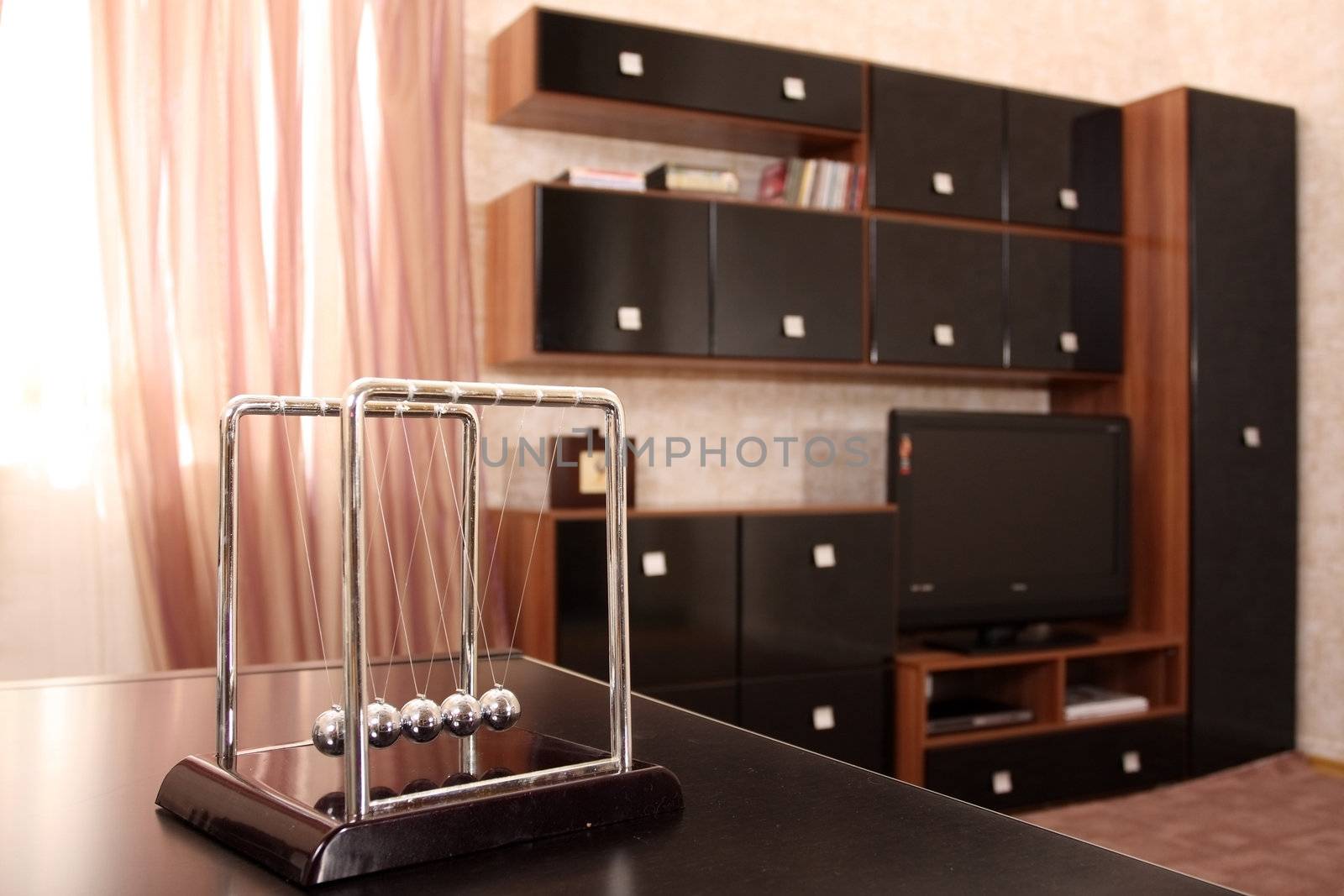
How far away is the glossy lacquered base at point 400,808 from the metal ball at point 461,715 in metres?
0.03

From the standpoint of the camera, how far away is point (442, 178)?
315 cm

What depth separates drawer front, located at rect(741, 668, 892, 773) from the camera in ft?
10.7

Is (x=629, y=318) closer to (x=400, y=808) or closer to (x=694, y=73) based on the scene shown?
(x=694, y=73)

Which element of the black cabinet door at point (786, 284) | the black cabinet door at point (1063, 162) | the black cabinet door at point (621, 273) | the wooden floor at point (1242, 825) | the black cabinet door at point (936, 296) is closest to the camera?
the wooden floor at point (1242, 825)

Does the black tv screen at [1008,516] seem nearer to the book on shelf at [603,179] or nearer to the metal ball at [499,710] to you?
the book on shelf at [603,179]

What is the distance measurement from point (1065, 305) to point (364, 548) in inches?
138

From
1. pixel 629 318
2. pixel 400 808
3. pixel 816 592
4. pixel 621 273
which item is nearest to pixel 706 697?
pixel 816 592

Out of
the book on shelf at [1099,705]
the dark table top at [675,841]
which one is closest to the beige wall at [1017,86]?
the book on shelf at [1099,705]

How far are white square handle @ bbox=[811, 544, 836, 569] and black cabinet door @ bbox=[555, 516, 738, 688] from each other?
248 millimetres

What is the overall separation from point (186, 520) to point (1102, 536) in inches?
108

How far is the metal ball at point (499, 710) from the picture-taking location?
893mm

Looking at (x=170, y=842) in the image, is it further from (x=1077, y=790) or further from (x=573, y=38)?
(x=1077, y=790)

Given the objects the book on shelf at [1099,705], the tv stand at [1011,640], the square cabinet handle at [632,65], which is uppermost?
the square cabinet handle at [632,65]

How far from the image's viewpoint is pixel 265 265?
114 inches
